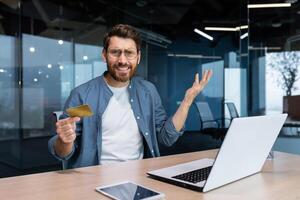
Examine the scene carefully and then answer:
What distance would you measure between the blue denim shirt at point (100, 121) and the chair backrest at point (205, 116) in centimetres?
354

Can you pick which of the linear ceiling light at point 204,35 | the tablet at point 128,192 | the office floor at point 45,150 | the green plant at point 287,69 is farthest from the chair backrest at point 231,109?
the tablet at point 128,192

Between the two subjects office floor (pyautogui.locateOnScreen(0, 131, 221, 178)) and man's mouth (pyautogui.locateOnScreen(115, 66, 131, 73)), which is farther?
office floor (pyautogui.locateOnScreen(0, 131, 221, 178))

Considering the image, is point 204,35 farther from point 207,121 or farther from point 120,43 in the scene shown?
point 120,43

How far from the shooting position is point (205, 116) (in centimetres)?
522

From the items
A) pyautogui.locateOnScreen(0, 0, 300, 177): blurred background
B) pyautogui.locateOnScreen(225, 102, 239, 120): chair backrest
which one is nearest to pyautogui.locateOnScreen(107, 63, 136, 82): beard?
pyautogui.locateOnScreen(0, 0, 300, 177): blurred background

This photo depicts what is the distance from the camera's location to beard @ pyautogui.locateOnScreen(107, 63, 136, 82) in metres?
1.49

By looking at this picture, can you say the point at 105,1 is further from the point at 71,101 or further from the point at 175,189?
the point at 175,189

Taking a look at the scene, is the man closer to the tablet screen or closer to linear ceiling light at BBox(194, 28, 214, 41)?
the tablet screen

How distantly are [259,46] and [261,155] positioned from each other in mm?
4163

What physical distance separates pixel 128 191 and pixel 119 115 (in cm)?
68

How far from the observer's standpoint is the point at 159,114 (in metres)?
Answer: 1.69

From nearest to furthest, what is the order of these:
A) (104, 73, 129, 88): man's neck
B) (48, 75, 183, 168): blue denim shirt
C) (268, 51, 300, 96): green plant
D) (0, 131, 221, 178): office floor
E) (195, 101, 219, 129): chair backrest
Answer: (48, 75, 183, 168): blue denim shirt < (104, 73, 129, 88): man's neck < (0, 131, 221, 178): office floor < (268, 51, 300, 96): green plant < (195, 101, 219, 129): chair backrest

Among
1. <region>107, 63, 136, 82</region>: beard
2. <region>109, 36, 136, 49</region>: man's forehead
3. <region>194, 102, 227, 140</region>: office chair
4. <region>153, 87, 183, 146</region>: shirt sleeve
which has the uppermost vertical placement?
<region>109, 36, 136, 49</region>: man's forehead

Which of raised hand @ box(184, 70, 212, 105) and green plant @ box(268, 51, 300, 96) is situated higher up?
green plant @ box(268, 51, 300, 96)
